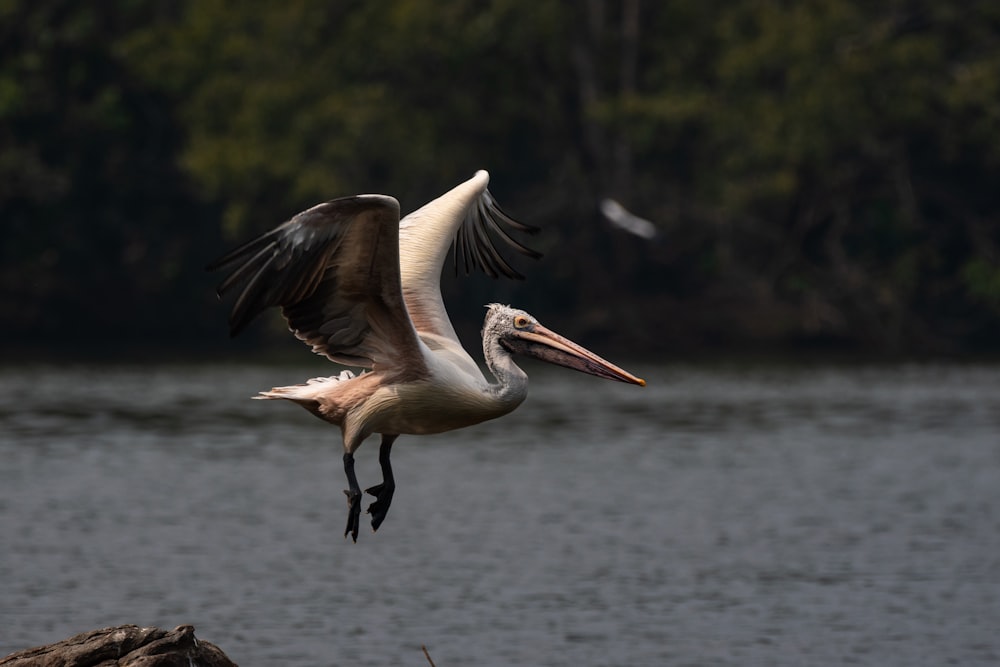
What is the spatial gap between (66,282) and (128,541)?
25043 millimetres

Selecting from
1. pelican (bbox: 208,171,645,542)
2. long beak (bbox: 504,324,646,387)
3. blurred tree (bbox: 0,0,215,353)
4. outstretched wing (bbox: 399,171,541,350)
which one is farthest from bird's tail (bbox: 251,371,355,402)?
blurred tree (bbox: 0,0,215,353)

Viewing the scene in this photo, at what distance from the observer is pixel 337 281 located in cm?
967

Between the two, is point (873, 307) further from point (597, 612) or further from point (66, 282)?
point (597, 612)

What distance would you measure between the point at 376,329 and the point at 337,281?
41 cm

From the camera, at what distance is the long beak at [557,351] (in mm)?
10242

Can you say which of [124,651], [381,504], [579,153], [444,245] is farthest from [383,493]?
[579,153]

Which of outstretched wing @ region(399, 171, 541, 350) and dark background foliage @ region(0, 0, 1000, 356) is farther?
dark background foliage @ region(0, 0, 1000, 356)

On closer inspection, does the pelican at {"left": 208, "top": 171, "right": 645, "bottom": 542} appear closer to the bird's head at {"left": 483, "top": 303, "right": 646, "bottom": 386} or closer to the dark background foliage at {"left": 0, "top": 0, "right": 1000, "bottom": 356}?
the bird's head at {"left": 483, "top": 303, "right": 646, "bottom": 386}

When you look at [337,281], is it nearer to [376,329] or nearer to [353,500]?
[376,329]

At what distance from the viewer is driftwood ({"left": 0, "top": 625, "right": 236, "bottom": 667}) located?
8.93 m

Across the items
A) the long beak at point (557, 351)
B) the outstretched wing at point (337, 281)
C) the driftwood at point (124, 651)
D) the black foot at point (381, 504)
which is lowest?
the driftwood at point (124, 651)

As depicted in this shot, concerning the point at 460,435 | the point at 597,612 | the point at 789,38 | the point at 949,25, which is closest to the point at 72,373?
the point at 460,435

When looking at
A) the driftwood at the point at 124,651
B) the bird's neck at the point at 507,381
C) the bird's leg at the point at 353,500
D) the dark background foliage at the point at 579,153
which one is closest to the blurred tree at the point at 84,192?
the dark background foliage at the point at 579,153

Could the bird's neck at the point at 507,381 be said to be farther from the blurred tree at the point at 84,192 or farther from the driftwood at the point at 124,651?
the blurred tree at the point at 84,192
